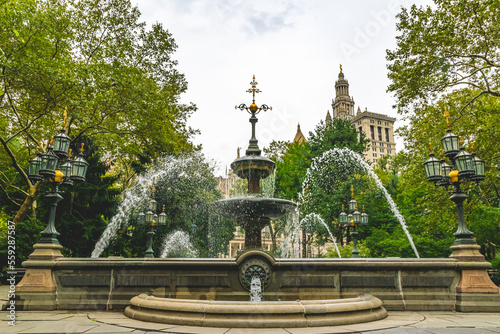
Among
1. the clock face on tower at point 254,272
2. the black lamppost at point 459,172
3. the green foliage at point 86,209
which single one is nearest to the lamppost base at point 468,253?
the black lamppost at point 459,172

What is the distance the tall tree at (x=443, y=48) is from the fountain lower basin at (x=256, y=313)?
1366 cm

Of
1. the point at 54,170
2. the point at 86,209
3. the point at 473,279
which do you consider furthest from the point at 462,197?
the point at 86,209

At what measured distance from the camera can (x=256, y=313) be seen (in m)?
5.31

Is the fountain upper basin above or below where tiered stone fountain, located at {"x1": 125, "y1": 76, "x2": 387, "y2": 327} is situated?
above

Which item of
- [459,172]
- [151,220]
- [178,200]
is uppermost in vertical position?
[178,200]

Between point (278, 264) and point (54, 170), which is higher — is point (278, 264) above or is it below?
below

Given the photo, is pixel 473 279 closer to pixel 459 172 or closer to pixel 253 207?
pixel 459 172

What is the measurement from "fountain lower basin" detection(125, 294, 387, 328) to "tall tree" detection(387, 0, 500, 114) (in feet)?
44.8

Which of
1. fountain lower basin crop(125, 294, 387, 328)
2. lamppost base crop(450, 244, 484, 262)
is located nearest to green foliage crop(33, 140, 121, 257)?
fountain lower basin crop(125, 294, 387, 328)

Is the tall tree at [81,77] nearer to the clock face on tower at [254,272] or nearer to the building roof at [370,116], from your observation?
the clock face on tower at [254,272]

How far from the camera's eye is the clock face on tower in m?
7.50

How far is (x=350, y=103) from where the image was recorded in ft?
456

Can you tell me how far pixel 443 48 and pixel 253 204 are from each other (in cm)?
1279

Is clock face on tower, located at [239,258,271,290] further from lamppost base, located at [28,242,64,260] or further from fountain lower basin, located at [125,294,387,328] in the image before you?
lamppost base, located at [28,242,64,260]
